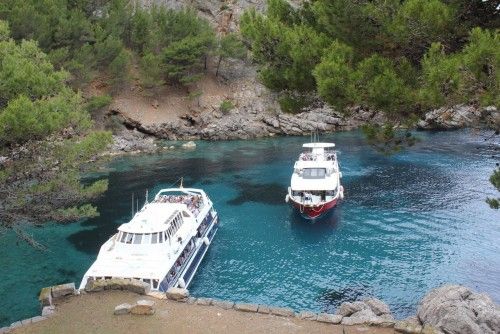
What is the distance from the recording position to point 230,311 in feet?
44.3

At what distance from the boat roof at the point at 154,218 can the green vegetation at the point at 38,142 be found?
14.1 feet

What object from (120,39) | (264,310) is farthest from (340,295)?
(120,39)

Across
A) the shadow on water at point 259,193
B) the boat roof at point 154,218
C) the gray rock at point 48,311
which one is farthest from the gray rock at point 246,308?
the shadow on water at point 259,193

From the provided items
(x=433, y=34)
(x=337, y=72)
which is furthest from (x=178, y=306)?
(x=433, y=34)

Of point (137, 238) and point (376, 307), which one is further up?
point (137, 238)

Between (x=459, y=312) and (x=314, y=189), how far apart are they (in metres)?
17.2

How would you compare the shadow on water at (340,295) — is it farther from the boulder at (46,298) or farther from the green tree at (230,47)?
the green tree at (230,47)

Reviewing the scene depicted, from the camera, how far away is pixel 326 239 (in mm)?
27094

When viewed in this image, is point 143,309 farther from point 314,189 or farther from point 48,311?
point 314,189

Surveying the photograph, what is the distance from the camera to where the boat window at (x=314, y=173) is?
3309 centimetres

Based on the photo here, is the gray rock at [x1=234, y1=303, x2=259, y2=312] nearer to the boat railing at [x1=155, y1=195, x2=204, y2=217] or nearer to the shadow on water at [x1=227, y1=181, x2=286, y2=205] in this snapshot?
the boat railing at [x1=155, y1=195, x2=204, y2=217]

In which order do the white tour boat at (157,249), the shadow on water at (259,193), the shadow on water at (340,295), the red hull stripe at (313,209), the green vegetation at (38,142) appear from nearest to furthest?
1. the green vegetation at (38,142)
2. the white tour boat at (157,249)
3. the shadow on water at (340,295)
4. the red hull stripe at (313,209)
5. the shadow on water at (259,193)

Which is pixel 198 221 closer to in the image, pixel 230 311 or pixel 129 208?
pixel 129 208

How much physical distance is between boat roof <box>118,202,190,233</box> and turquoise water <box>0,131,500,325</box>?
10.7 feet
